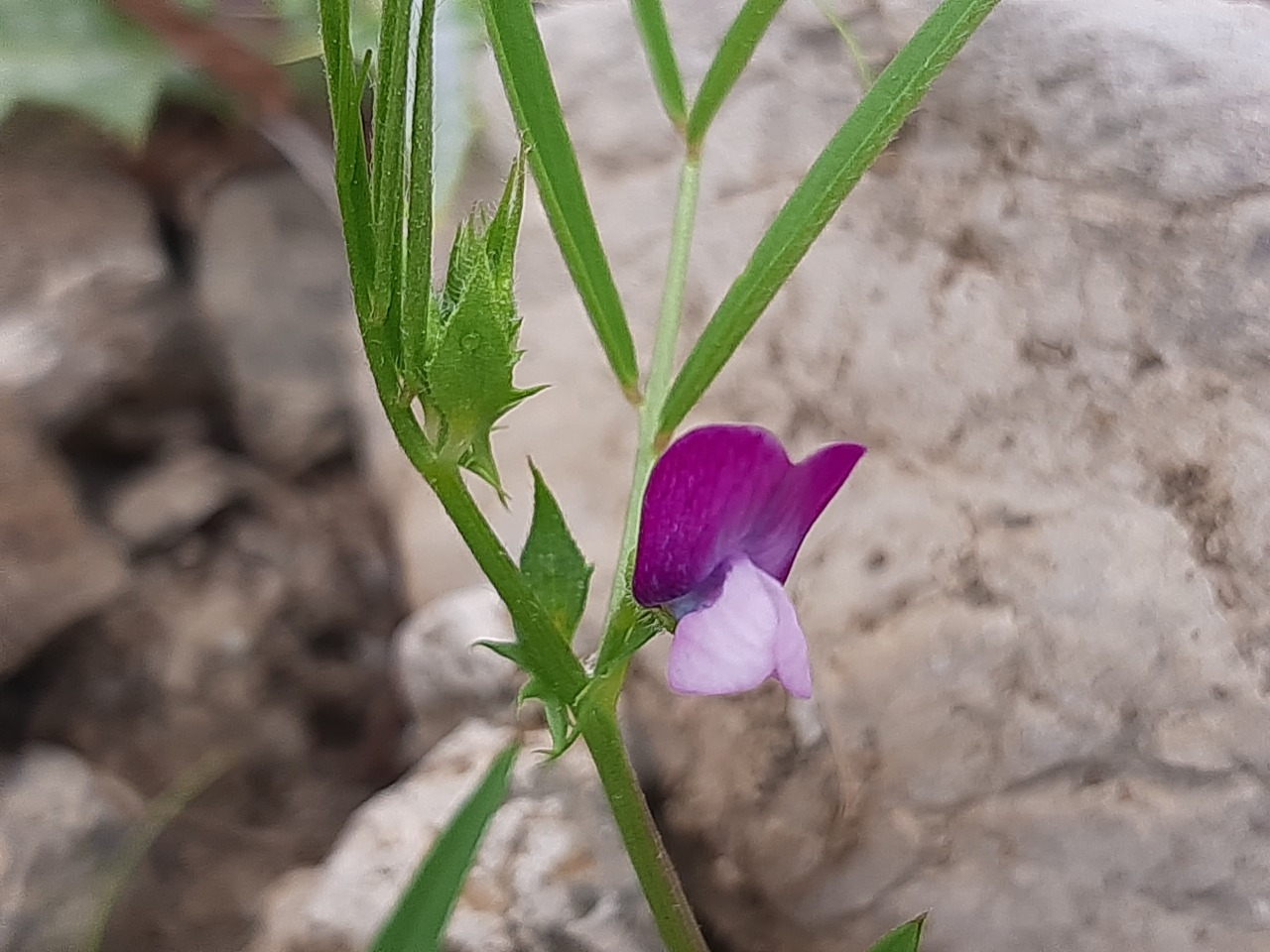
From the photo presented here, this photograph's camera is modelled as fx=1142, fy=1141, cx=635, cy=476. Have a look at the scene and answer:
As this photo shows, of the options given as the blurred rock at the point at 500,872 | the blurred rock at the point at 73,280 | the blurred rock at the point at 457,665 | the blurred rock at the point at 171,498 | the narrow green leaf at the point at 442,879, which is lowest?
the blurred rock at the point at 500,872

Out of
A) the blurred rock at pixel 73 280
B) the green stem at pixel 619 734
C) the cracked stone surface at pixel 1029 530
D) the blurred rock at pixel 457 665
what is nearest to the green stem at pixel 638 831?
the green stem at pixel 619 734

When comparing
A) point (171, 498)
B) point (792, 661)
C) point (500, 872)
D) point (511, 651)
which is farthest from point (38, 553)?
point (792, 661)

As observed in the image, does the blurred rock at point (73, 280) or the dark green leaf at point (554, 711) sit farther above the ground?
the blurred rock at point (73, 280)

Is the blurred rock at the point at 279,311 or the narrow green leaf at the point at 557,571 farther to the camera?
the blurred rock at the point at 279,311

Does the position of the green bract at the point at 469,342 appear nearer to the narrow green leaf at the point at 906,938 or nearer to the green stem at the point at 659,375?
the green stem at the point at 659,375

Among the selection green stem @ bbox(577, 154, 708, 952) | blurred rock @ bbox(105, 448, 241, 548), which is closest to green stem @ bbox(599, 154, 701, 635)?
green stem @ bbox(577, 154, 708, 952)

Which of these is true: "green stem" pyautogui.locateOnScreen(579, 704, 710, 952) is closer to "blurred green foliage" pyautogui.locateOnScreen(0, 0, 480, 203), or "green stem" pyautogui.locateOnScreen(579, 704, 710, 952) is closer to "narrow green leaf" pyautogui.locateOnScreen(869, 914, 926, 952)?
"narrow green leaf" pyautogui.locateOnScreen(869, 914, 926, 952)

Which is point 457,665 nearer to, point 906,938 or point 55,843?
point 55,843
